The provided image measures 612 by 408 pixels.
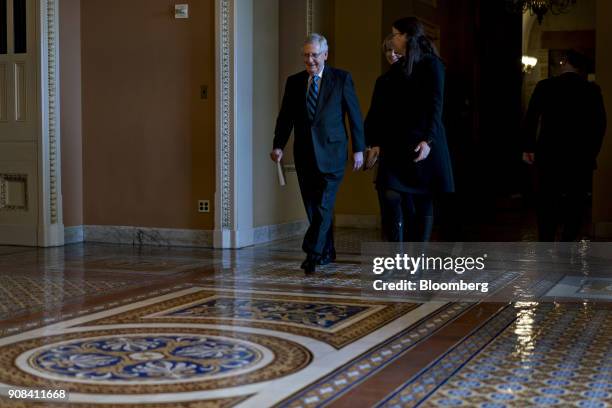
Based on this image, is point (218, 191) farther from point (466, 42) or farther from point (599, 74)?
point (466, 42)

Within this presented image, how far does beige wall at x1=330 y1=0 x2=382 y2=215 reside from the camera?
32.9 ft

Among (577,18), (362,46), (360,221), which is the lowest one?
(360,221)

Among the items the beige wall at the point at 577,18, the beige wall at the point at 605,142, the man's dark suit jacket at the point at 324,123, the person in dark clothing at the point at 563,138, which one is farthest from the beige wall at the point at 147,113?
the beige wall at the point at 577,18

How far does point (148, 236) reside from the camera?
8.23m

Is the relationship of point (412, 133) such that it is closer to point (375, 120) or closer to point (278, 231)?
point (375, 120)

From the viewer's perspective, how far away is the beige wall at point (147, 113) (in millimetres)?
7980

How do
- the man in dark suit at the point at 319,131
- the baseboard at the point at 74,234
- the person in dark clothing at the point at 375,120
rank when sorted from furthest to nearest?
the baseboard at the point at 74,234, the man in dark suit at the point at 319,131, the person in dark clothing at the point at 375,120

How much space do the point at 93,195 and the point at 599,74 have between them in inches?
192

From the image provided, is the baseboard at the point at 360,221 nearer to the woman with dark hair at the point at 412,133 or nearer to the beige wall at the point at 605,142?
the beige wall at the point at 605,142

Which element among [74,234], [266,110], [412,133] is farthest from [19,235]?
[412,133]

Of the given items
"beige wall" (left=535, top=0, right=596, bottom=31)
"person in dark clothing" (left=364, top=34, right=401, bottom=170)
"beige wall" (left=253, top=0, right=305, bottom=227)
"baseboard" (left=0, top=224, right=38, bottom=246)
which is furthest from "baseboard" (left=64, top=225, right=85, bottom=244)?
"beige wall" (left=535, top=0, right=596, bottom=31)

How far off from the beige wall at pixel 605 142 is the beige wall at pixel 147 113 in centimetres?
372

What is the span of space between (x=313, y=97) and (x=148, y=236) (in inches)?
111

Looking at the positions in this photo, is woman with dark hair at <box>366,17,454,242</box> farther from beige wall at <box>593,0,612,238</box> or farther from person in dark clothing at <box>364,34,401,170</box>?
beige wall at <box>593,0,612,238</box>
